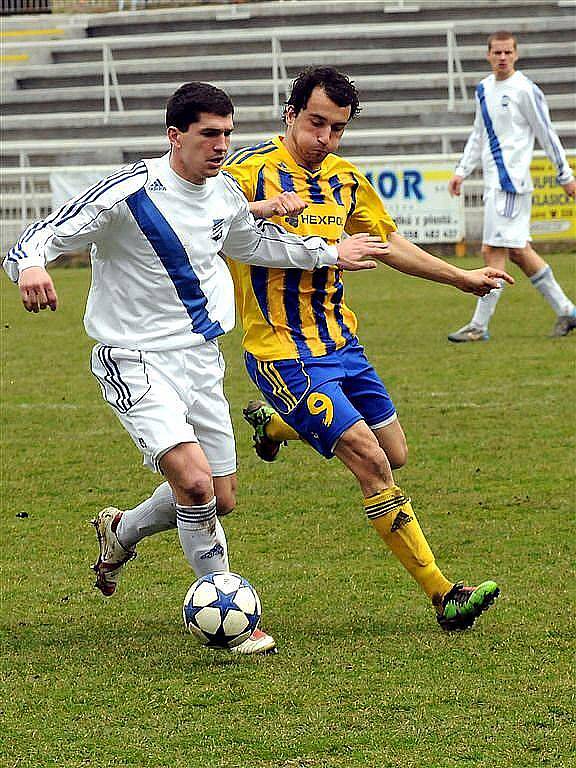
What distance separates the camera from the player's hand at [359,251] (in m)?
4.96

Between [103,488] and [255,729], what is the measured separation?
327cm

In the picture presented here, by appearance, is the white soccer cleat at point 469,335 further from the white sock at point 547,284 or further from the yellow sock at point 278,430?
the yellow sock at point 278,430

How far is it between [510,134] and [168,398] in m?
6.95

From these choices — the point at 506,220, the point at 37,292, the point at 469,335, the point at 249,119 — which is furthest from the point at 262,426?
the point at 249,119

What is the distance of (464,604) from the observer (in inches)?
182

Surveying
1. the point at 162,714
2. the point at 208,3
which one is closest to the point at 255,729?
the point at 162,714

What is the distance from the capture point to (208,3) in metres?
27.9

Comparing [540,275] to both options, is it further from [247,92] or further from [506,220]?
[247,92]

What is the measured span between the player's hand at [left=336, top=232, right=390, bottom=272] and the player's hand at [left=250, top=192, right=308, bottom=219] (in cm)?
22

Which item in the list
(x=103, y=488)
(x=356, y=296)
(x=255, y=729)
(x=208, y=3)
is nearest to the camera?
(x=255, y=729)

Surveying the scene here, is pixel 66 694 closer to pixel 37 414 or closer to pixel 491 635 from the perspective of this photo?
pixel 491 635

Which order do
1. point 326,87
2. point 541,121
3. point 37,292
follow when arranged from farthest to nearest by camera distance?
1. point 541,121
2. point 326,87
3. point 37,292

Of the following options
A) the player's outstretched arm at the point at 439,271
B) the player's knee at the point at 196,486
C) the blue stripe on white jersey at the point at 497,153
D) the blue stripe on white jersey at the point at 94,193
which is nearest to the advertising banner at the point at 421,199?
the blue stripe on white jersey at the point at 497,153

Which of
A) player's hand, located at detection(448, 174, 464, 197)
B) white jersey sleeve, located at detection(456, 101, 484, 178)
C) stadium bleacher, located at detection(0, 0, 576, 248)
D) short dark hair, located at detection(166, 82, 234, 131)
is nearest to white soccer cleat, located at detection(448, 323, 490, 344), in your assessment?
player's hand, located at detection(448, 174, 464, 197)
